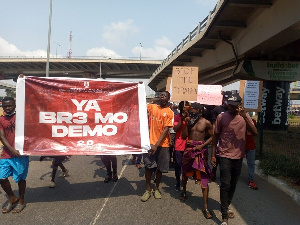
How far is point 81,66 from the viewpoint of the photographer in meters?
45.5

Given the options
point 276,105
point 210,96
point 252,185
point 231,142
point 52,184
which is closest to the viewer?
point 231,142

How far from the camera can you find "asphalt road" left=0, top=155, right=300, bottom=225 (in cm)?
366

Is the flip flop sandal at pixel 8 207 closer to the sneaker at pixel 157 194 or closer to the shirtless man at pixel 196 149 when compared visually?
the sneaker at pixel 157 194

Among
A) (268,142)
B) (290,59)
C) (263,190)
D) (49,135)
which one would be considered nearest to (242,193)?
(263,190)

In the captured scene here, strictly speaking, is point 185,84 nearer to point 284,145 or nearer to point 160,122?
point 160,122

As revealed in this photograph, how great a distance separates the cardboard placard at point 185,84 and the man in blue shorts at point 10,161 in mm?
3251

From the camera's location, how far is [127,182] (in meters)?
5.42

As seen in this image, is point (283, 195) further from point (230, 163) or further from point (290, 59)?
point (290, 59)

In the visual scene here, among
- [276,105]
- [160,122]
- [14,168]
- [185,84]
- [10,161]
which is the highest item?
[185,84]

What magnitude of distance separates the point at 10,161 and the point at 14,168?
132 millimetres

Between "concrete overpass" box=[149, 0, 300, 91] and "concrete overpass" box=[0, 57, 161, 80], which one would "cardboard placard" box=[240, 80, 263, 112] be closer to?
"concrete overpass" box=[149, 0, 300, 91]

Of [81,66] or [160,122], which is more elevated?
[81,66]

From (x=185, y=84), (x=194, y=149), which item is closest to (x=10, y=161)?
(x=194, y=149)

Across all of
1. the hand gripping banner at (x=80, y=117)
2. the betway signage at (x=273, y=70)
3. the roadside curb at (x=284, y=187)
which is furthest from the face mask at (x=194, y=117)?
the betway signage at (x=273, y=70)
